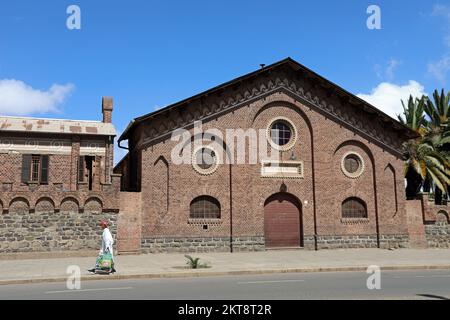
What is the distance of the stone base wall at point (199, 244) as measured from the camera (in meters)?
23.0

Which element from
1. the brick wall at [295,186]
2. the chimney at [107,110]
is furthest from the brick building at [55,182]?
the brick wall at [295,186]

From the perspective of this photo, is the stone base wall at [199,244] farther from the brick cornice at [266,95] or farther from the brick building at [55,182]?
the brick cornice at [266,95]

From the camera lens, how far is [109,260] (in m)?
14.8

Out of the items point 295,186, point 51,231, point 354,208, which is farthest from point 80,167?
point 354,208

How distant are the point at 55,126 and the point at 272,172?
14.8 meters

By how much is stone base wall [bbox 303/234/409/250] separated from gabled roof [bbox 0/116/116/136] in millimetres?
14956

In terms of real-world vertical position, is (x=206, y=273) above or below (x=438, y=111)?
below

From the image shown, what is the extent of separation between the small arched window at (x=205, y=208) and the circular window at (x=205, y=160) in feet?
5.04

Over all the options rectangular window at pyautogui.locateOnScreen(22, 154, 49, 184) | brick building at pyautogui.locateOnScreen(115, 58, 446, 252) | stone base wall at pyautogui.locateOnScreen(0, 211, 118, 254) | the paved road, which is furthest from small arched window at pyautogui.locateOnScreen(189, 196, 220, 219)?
rectangular window at pyautogui.locateOnScreen(22, 154, 49, 184)

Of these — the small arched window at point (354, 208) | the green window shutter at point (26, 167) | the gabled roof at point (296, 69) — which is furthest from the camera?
the green window shutter at point (26, 167)

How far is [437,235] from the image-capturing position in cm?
2880

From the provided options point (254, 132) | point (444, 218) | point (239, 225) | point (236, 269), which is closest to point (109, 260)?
point (236, 269)

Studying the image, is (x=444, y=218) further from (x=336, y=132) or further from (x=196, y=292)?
(x=196, y=292)

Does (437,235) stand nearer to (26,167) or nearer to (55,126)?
(55,126)
